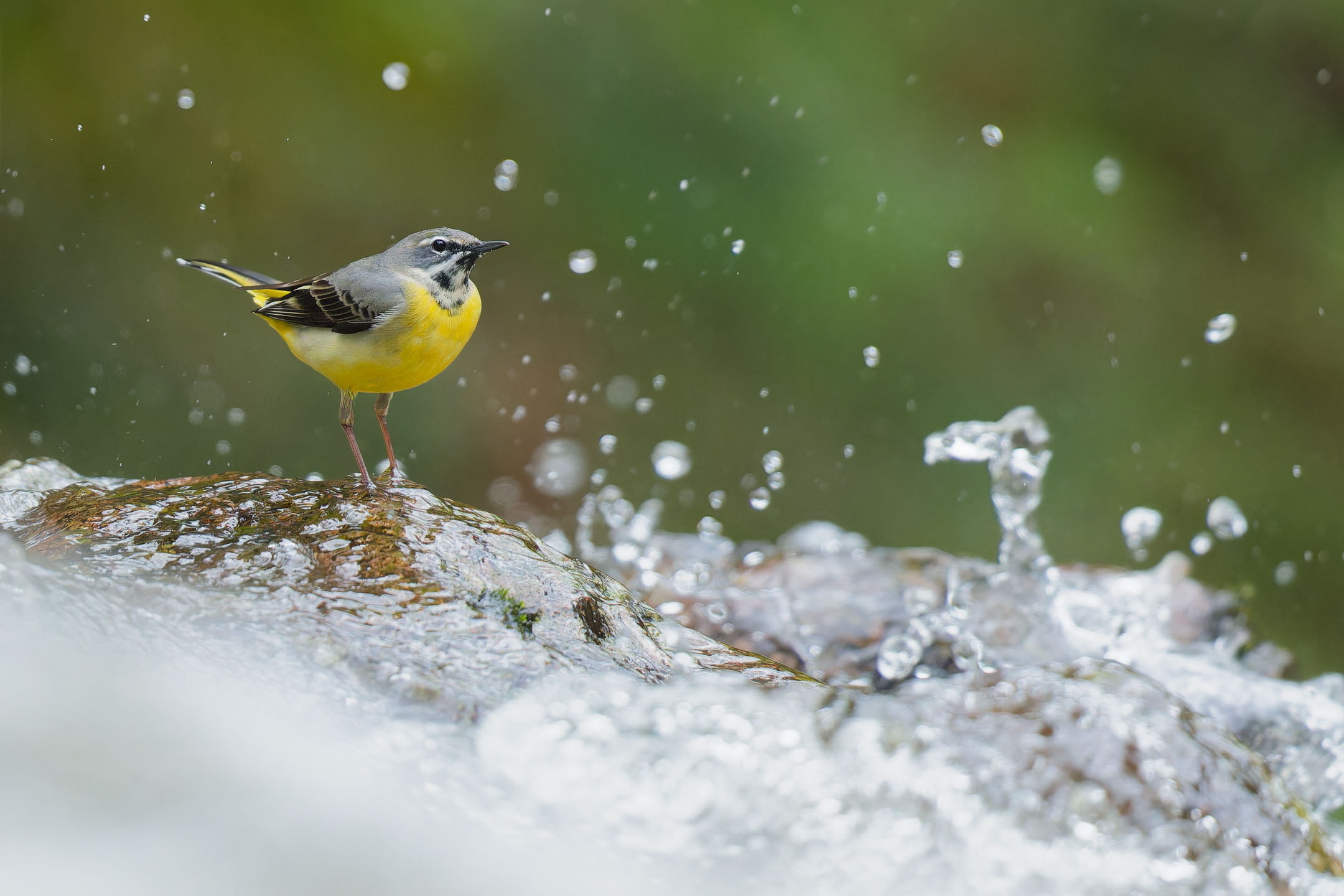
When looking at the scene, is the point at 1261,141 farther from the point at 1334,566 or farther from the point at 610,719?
the point at 610,719

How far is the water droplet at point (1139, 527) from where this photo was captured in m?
7.56

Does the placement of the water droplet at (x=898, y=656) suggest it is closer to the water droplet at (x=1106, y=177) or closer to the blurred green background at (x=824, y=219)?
the blurred green background at (x=824, y=219)

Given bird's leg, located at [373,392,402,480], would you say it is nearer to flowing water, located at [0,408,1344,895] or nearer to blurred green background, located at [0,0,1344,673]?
flowing water, located at [0,408,1344,895]

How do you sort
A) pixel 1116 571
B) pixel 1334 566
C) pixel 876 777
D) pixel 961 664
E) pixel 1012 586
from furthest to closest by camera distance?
pixel 1334 566
pixel 1116 571
pixel 1012 586
pixel 961 664
pixel 876 777

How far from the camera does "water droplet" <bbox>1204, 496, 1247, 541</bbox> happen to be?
24.6 ft

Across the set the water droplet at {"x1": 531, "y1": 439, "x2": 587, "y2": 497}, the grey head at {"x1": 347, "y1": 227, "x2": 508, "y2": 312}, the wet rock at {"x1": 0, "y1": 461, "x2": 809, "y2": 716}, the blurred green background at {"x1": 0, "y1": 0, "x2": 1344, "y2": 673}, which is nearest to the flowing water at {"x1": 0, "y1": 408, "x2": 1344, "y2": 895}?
the wet rock at {"x1": 0, "y1": 461, "x2": 809, "y2": 716}

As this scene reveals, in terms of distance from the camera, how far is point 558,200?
25.6ft

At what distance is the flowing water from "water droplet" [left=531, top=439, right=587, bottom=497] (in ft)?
16.4

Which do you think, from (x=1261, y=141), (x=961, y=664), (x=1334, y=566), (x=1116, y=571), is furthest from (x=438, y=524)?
(x=1261, y=141)

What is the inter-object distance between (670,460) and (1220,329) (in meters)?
4.09

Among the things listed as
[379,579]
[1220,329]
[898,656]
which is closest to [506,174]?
[898,656]

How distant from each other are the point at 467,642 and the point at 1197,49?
26.6 ft

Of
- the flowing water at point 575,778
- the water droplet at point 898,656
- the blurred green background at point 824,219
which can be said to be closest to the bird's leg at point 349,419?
the flowing water at point 575,778

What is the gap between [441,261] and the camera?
3.32 meters
